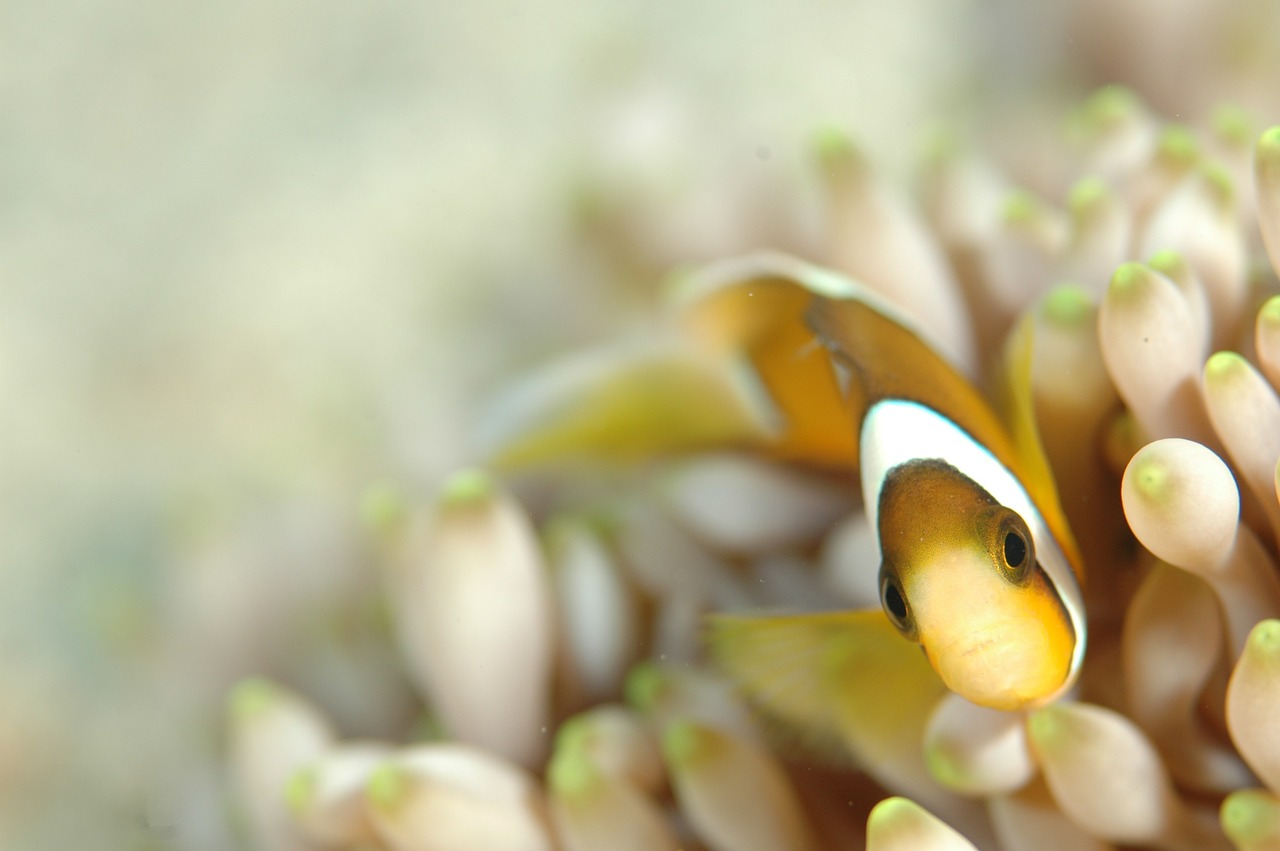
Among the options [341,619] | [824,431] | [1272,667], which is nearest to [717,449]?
[824,431]

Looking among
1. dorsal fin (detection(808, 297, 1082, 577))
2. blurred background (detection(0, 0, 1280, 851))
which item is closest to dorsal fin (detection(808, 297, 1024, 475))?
dorsal fin (detection(808, 297, 1082, 577))

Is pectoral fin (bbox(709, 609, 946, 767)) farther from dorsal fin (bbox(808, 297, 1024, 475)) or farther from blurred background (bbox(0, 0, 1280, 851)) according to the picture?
blurred background (bbox(0, 0, 1280, 851))

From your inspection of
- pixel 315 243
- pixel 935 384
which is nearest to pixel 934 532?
pixel 935 384

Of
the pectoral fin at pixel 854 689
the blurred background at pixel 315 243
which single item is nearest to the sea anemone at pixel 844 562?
the pectoral fin at pixel 854 689

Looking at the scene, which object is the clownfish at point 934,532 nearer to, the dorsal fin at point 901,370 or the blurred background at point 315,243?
the dorsal fin at point 901,370

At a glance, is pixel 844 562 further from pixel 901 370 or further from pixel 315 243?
pixel 315 243
